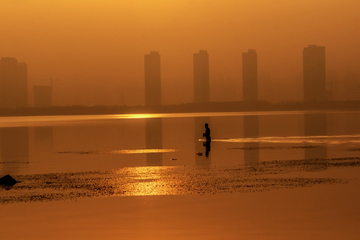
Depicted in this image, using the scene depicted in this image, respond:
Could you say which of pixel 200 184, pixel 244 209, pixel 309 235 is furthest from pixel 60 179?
pixel 309 235

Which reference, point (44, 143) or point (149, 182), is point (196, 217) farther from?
point (44, 143)

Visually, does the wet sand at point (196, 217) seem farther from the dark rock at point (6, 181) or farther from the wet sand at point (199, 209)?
the dark rock at point (6, 181)

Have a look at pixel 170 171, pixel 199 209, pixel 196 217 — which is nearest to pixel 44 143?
pixel 170 171

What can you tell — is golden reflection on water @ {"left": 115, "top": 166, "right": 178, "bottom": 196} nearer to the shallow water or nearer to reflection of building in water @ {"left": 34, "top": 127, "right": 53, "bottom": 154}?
the shallow water

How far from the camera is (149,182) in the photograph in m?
31.2

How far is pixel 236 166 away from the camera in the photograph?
126 feet

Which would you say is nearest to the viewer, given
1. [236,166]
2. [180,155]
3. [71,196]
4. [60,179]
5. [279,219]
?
[279,219]

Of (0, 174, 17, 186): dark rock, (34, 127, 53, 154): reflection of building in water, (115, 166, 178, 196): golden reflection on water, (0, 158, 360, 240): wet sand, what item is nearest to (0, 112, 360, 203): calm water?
(115, 166, 178, 196): golden reflection on water

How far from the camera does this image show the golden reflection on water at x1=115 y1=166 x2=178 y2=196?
27.6 m

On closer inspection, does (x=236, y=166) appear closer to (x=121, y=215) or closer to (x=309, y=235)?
(x=121, y=215)

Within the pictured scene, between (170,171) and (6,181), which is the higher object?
(6,181)

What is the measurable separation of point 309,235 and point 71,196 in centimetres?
1284

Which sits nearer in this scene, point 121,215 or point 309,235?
point 309,235

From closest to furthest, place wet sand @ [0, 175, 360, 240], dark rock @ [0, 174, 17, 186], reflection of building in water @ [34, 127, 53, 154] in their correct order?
wet sand @ [0, 175, 360, 240], dark rock @ [0, 174, 17, 186], reflection of building in water @ [34, 127, 53, 154]
